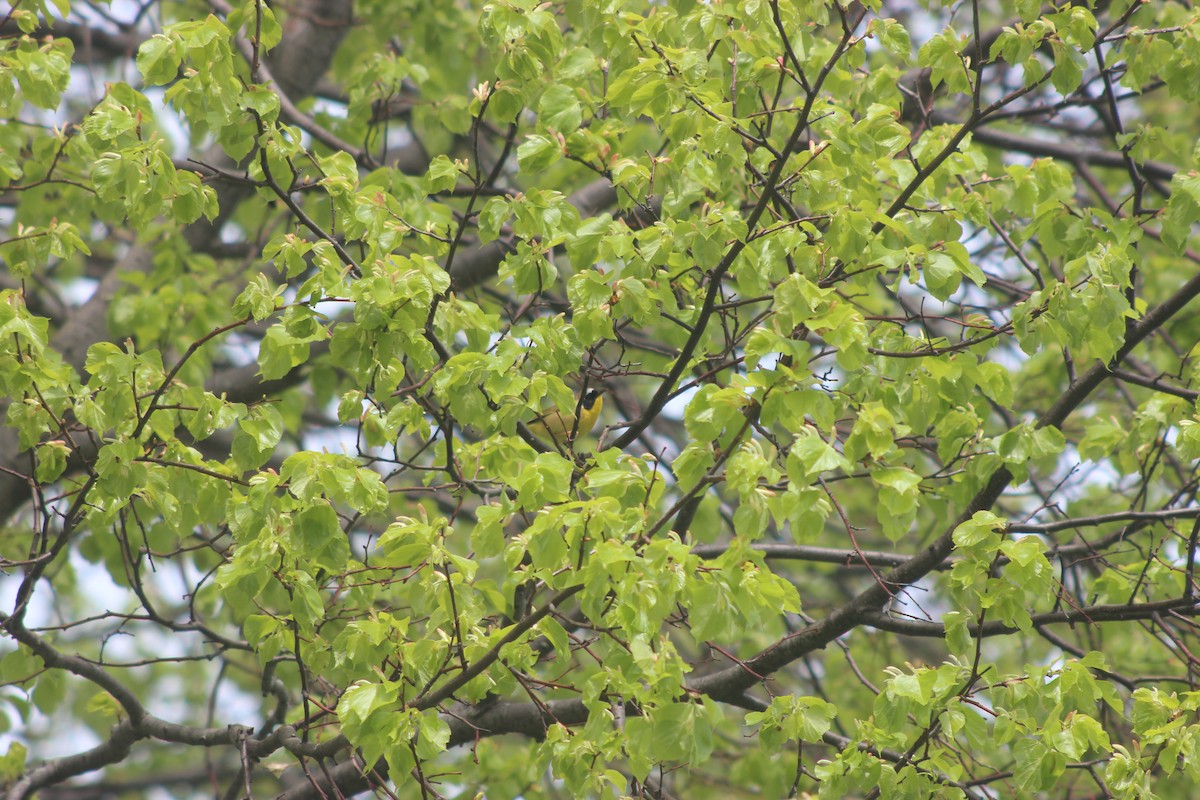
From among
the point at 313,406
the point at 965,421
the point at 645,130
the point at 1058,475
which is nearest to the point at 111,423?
the point at 965,421

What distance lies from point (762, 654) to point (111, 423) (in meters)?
2.33

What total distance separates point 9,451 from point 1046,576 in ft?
15.9

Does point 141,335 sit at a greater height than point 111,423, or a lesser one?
greater

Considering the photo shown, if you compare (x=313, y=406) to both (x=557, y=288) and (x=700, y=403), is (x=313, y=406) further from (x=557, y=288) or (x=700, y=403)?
(x=700, y=403)

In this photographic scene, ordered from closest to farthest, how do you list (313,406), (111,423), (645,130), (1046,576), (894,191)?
(1046,576) < (111,423) < (894,191) < (645,130) < (313,406)

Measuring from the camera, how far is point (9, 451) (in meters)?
5.79

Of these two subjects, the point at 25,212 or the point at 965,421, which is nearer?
the point at 965,421

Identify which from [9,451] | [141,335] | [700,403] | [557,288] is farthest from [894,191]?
[9,451]

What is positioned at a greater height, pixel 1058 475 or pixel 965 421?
pixel 1058 475

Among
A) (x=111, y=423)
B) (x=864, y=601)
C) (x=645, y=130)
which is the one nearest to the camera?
(x=111, y=423)

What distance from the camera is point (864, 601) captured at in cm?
410

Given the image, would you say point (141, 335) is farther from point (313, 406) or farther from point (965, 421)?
point (965, 421)

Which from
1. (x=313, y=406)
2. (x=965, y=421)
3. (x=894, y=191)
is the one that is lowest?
(x=965, y=421)

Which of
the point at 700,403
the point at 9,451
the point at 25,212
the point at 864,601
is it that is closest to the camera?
the point at 700,403
